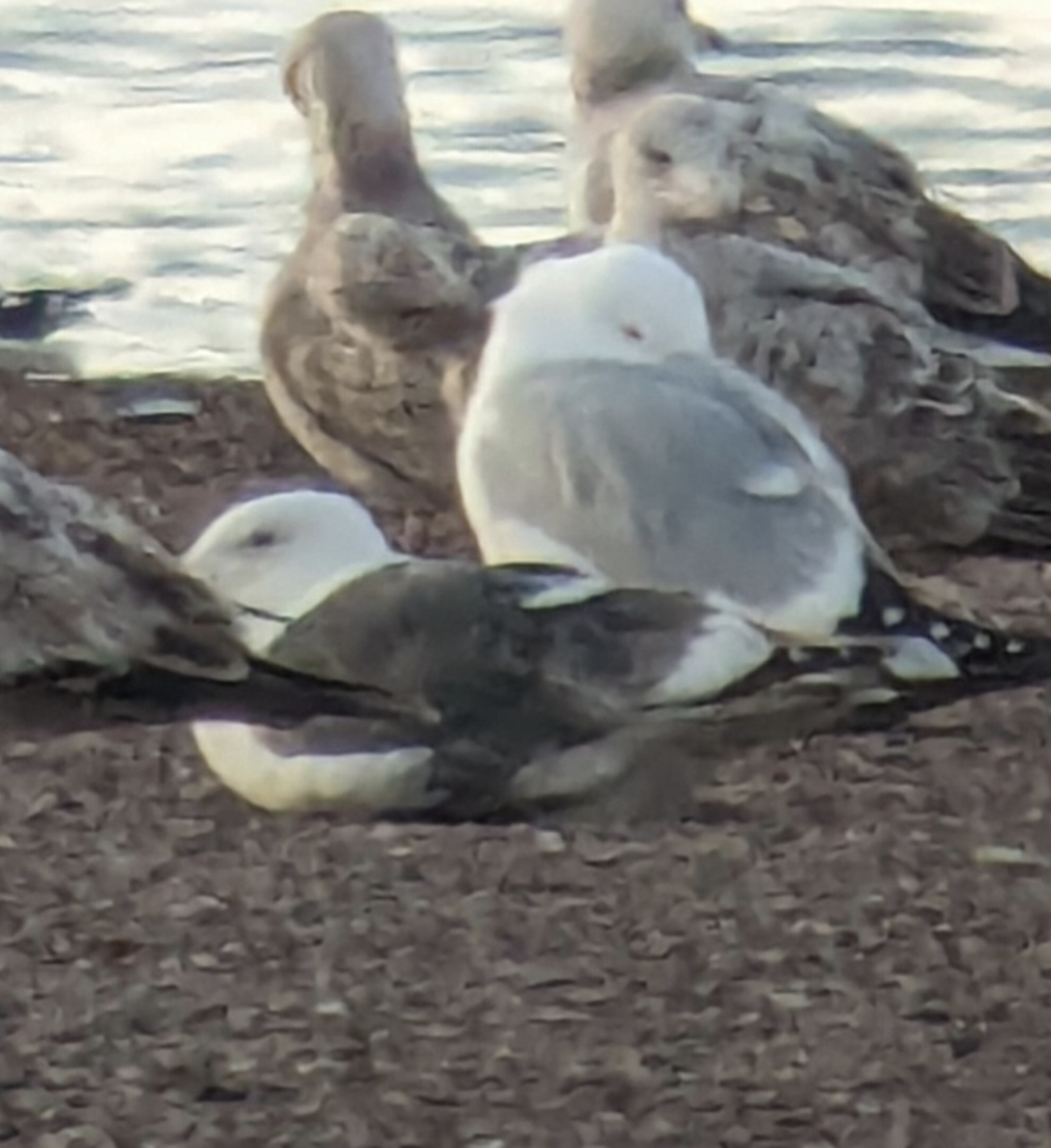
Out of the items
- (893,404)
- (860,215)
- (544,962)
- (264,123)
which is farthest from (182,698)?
(264,123)

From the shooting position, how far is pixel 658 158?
2637 millimetres

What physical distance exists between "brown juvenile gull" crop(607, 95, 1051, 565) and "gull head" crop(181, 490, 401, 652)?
60 cm

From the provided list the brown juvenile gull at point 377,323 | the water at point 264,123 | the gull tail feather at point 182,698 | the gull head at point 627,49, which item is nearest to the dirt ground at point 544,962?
the gull tail feather at point 182,698

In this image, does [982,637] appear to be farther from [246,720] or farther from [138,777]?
[138,777]

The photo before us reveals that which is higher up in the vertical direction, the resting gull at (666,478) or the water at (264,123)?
the resting gull at (666,478)

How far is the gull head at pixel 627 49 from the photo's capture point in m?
3.29

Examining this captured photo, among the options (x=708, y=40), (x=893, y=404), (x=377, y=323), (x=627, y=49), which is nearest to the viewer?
(x=893, y=404)

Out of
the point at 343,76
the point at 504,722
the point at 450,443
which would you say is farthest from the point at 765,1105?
the point at 343,76

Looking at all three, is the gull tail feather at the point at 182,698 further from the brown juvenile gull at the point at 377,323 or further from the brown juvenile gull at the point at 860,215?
the brown juvenile gull at the point at 860,215

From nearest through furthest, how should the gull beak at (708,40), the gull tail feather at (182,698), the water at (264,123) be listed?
the gull tail feather at (182,698)
the water at (264,123)
the gull beak at (708,40)

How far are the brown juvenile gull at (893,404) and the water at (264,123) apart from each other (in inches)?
28.6

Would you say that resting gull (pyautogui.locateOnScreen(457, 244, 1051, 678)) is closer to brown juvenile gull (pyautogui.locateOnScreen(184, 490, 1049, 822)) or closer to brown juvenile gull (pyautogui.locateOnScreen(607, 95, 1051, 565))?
brown juvenile gull (pyautogui.locateOnScreen(184, 490, 1049, 822))

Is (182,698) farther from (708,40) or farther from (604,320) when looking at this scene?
(708,40)

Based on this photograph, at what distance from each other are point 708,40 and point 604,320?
1.69m
